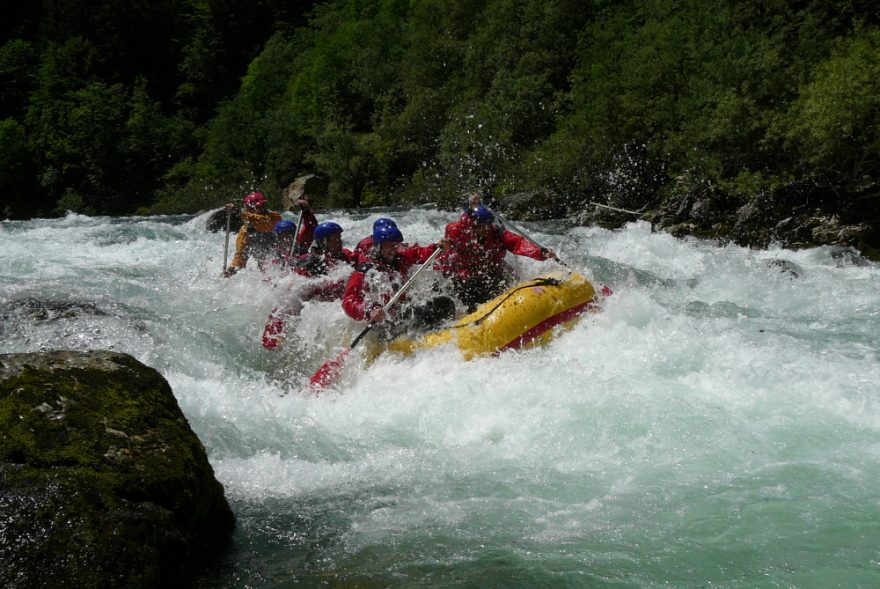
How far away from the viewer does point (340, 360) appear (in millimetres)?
6484

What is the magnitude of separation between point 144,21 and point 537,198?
30250 millimetres

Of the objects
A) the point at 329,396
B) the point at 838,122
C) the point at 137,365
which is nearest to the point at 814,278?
the point at 838,122

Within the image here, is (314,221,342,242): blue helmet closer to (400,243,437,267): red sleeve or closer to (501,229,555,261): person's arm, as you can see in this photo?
(400,243,437,267): red sleeve

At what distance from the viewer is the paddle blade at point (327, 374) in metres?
6.19

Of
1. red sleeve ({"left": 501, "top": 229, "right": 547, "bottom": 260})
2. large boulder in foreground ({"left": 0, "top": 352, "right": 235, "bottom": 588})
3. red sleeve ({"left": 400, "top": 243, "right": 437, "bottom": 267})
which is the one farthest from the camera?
red sleeve ({"left": 400, "top": 243, "right": 437, "bottom": 267})

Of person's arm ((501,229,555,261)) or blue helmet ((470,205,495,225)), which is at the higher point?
blue helmet ((470,205,495,225))

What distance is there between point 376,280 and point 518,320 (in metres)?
1.54

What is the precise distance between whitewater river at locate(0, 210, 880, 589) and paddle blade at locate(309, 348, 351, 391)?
104 mm

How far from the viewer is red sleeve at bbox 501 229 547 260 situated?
7152mm

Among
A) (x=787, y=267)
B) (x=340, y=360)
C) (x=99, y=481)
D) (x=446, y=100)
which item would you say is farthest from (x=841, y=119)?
(x=446, y=100)

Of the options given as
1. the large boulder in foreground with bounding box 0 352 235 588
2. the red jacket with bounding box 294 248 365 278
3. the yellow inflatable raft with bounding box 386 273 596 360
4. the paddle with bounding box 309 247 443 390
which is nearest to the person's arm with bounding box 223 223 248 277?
the red jacket with bounding box 294 248 365 278

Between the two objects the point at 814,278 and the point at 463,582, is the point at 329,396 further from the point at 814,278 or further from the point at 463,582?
the point at 814,278

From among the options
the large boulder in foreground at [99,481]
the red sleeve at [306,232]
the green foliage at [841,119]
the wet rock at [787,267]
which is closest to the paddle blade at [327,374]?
the large boulder in foreground at [99,481]

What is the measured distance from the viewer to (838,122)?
10898 mm
